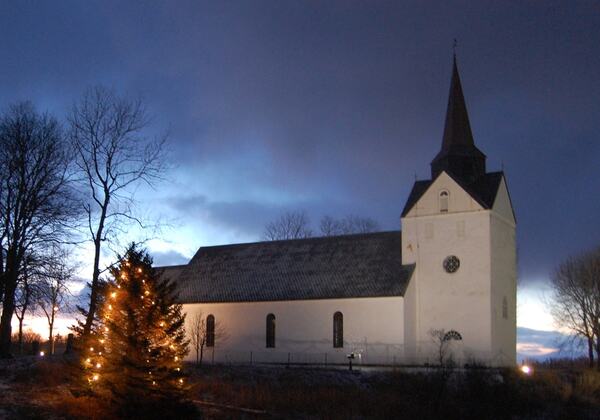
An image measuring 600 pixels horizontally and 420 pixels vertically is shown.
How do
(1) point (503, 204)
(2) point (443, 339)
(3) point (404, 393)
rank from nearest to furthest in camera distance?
(3) point (404, 393)
(2) point (443, 339)
(1) point (503, 204)

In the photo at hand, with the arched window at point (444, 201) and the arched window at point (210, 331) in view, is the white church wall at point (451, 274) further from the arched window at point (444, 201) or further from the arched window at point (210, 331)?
the arched window at point (210, 331)

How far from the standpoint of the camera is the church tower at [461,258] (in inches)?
1666

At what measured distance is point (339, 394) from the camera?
106 feet

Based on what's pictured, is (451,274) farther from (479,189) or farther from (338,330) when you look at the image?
(338,330)

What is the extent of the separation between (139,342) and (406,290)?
25452 millimetres

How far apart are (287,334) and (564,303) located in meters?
21.6

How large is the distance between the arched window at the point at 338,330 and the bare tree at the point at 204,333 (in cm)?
848

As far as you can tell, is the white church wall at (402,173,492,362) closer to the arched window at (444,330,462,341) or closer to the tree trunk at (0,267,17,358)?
the arched window at (444,330,462,341)

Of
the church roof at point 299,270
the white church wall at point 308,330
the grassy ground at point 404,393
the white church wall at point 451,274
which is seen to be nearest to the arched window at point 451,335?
the white church wall at point 451,274

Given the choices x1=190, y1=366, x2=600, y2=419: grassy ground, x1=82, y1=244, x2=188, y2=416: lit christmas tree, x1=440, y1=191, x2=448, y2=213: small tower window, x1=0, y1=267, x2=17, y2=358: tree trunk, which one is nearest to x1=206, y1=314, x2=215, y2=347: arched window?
x1=190, y1=366, x2=600, y2=419: grassy ground

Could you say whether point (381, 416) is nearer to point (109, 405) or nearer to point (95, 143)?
point (109, 405)

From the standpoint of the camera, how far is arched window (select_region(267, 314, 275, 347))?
4735 centimetres

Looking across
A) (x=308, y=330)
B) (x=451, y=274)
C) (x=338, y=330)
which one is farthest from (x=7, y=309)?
(x=451, y=274)

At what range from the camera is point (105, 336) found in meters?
20.7
